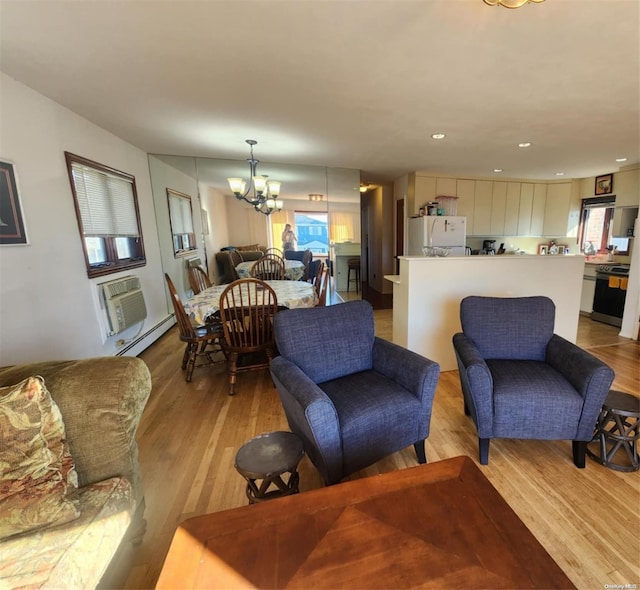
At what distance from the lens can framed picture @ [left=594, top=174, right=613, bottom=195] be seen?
16.9ft

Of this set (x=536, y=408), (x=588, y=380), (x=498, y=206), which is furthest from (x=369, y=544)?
(x=498, y=206)

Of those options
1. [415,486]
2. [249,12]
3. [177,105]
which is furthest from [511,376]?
[177,105]

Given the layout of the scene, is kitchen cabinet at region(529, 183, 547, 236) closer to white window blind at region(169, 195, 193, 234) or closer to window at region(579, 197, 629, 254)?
window at region(579, 197, 629, 254)

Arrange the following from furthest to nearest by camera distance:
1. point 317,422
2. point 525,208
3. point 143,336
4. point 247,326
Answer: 1. point 525,208
2. point 143,336
3. point 247,326
4. point 317,422

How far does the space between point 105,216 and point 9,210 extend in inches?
44.8

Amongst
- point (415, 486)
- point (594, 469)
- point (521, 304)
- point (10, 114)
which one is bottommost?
point (594, 469)

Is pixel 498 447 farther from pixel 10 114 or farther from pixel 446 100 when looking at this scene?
pixel 10 114

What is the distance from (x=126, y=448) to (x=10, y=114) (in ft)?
7.78

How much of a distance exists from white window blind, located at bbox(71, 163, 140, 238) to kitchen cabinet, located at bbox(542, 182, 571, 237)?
708 cm

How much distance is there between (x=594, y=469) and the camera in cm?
166

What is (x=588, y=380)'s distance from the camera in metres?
1.54

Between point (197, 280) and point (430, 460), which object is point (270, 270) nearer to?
point (197, 280)

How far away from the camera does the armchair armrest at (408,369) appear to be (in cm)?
155

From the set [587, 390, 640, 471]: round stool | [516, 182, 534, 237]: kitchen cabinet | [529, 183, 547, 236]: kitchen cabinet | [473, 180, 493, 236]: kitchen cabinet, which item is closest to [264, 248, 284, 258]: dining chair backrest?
[473, 180, 493, 236]: kitchen cabinet
